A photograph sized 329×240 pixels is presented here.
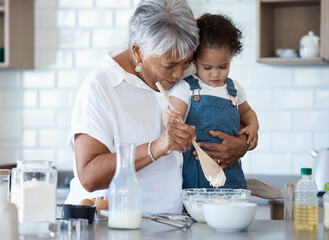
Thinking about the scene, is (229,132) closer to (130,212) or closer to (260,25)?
(130,212)

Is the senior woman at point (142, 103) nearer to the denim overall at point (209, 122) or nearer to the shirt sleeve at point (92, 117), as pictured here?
the shirt sleeve at point (92, 117)

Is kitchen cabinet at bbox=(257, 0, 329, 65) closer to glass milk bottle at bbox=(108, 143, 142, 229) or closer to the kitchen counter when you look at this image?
the kitchen counter

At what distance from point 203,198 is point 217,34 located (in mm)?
797

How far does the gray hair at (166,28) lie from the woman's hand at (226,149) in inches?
15.5

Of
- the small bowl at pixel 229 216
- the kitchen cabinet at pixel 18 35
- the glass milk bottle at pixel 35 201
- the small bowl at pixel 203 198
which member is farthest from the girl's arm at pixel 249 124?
the kitchen cabinet at pixel 18 35

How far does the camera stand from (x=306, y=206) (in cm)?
190

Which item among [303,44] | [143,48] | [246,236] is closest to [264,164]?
[303,44]

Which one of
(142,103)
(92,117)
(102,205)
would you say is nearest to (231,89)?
(142,103)

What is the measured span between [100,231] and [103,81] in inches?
29.1

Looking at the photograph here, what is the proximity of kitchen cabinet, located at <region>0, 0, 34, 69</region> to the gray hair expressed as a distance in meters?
2.22

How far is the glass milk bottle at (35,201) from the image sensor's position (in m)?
1.71

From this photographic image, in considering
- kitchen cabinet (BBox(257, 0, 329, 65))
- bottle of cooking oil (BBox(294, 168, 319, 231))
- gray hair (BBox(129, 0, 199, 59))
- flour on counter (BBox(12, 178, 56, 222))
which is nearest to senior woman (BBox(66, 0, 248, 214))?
gray hair (BBox(129, 0, 199, 59))

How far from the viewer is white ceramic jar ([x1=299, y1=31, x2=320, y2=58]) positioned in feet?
12.8

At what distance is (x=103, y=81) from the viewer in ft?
7.78
